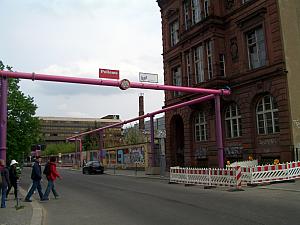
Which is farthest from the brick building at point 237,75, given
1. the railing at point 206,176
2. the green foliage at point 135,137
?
the green foliage at point 135,137

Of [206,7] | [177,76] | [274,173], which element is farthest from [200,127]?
[274,173]

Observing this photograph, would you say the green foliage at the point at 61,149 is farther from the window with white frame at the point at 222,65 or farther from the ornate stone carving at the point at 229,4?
the ornate stone carving at the point at 229,4

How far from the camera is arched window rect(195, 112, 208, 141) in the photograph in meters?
32.9

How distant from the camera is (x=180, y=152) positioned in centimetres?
3738

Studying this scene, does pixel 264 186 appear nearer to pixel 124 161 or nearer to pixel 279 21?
pixel 279 21

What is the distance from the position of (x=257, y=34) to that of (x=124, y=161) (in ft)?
85.8

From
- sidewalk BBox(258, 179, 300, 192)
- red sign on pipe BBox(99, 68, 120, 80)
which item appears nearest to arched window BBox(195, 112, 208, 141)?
sidewalk BBox(258, 179, 300, 192)

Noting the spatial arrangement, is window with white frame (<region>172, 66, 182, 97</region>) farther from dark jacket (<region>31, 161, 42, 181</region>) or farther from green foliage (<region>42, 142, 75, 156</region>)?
green foliage (<region>42, 142, 75, 156</region>)

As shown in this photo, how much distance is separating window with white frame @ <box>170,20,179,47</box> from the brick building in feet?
0.34

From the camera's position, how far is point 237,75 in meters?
28.8

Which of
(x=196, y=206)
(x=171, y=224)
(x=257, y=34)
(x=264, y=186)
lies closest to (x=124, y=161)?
(x=257, y=34)

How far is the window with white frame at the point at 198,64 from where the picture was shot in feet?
107

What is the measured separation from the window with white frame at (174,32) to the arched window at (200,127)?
871 cm

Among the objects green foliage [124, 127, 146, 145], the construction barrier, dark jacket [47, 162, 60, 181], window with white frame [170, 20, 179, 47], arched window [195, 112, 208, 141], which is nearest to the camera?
dark jacket [47, 162, 60, 181]
